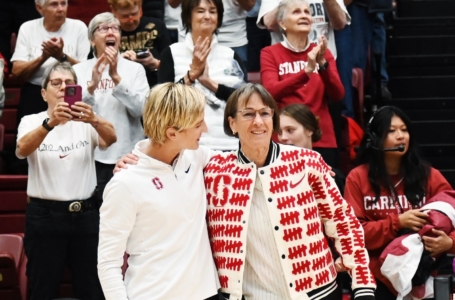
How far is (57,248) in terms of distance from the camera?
5.64 metres

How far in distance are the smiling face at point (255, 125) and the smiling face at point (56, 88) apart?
2.25 m

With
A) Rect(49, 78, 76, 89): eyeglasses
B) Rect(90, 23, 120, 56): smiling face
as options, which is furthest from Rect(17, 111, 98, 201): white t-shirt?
Rect(90, 23, 120, 56): smiling face

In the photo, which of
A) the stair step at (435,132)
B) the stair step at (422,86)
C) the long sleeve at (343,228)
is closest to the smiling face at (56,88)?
the long sleeve at (343,228)

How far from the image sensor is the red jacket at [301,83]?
6.40 meters

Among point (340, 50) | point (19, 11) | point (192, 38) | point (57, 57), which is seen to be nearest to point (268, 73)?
point (192, 38)

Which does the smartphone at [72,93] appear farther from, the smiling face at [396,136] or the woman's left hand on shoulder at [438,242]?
the woman's left hand on shoulder at [438,242]

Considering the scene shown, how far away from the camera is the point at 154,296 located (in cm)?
366

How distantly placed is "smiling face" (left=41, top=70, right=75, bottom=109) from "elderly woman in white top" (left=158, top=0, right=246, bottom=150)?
0.61 meters

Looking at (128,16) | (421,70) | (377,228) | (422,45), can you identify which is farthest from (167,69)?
(422,45)

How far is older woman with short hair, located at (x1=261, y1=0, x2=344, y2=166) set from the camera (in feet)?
20.9

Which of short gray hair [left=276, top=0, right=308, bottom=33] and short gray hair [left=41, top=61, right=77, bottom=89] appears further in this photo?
short gray hair [left=276, top=0, right=308, bottom=33]

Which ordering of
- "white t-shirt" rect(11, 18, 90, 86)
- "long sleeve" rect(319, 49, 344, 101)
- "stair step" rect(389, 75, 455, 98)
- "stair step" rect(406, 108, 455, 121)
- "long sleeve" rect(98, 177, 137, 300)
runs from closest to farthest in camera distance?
1. "long sleeve" rect(98, 177, 137, 300)
2. "long sleeve" rect(319, 49, 344, 101)
3. "white t-shirt" rect(11, 18, 90, 86)
4. "stair step" rect(406, 108, 455, 121)
5. "stair step" rect(389, 75, 455, 98)

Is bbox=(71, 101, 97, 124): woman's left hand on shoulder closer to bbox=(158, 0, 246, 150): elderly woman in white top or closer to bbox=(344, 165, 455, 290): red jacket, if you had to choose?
bbox=(158, 0, 246, 150): elderly woman in white top

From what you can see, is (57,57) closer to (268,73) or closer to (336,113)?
(268,73)
